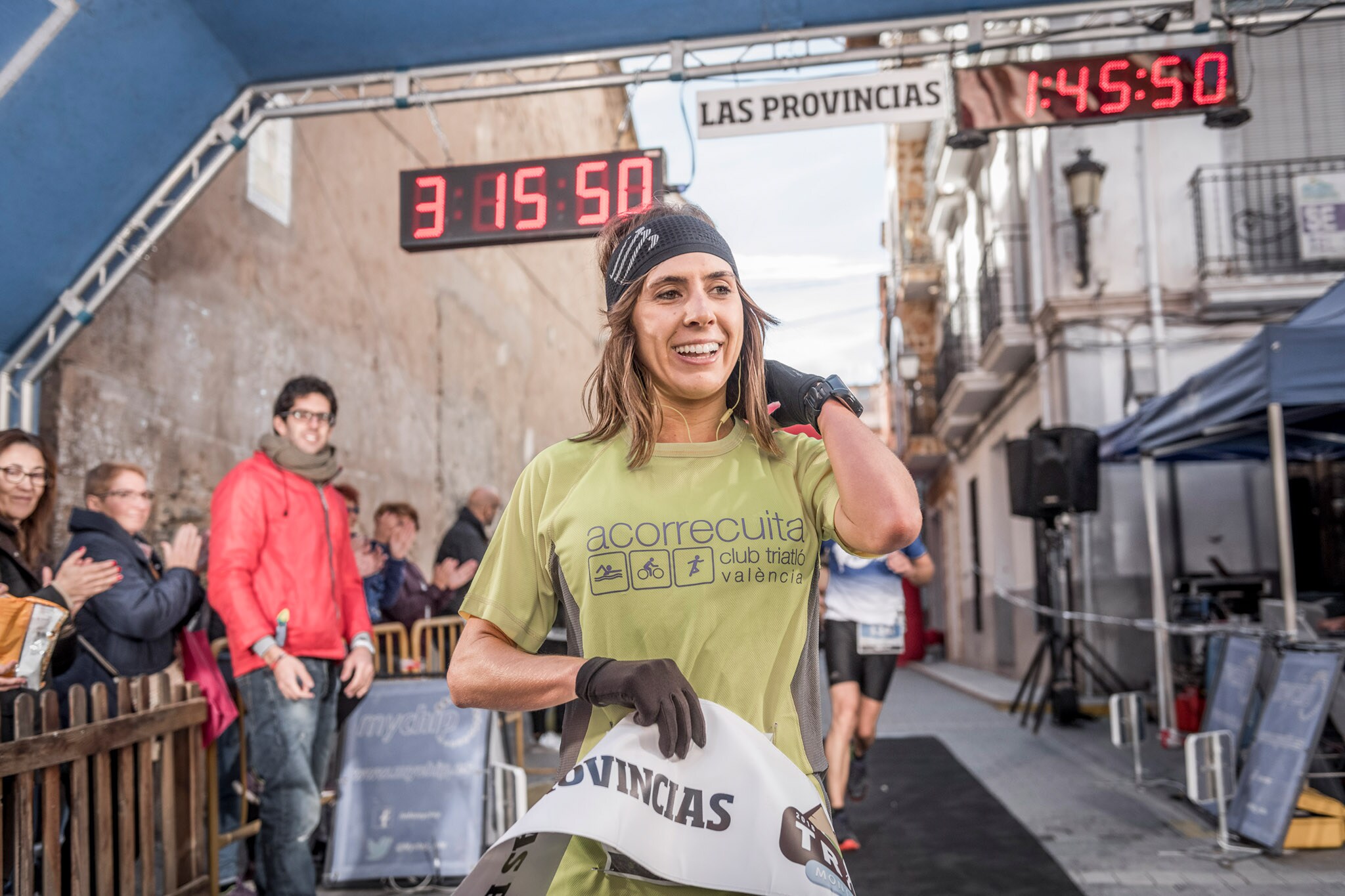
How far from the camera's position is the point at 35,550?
4.20 m

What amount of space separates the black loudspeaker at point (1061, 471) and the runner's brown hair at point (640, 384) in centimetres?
887

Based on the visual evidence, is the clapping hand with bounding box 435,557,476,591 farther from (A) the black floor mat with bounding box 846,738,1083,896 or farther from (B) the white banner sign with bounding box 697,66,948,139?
(B) the white banner sign with bounding box 697,66,948,139

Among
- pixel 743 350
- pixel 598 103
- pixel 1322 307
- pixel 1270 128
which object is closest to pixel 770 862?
pixel 743 350

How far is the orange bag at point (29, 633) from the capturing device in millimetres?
3605

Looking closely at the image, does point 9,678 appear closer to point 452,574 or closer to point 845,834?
point 845,834

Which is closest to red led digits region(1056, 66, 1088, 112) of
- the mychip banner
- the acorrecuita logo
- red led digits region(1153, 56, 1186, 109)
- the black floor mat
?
red led digits region(1153, 56, 1186, 109)

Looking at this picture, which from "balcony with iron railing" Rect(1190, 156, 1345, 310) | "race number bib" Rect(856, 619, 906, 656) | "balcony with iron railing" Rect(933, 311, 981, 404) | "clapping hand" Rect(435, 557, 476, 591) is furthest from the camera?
"balcony with iron railing" Rect(933, 311, 981, 404)

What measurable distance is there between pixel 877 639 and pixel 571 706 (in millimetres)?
4671

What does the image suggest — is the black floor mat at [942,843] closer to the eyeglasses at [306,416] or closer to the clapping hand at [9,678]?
the eyeglasses at [306,416]

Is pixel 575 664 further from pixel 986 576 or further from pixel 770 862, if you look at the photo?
pixel 986 576

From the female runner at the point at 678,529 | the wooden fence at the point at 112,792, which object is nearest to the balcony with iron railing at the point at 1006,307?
the wooden fence at the point at 112,792

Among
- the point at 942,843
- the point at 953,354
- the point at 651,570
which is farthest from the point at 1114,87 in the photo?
the point at 953,354

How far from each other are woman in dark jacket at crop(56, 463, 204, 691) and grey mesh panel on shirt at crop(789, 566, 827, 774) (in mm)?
3588

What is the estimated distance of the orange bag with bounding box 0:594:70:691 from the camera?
361cm
